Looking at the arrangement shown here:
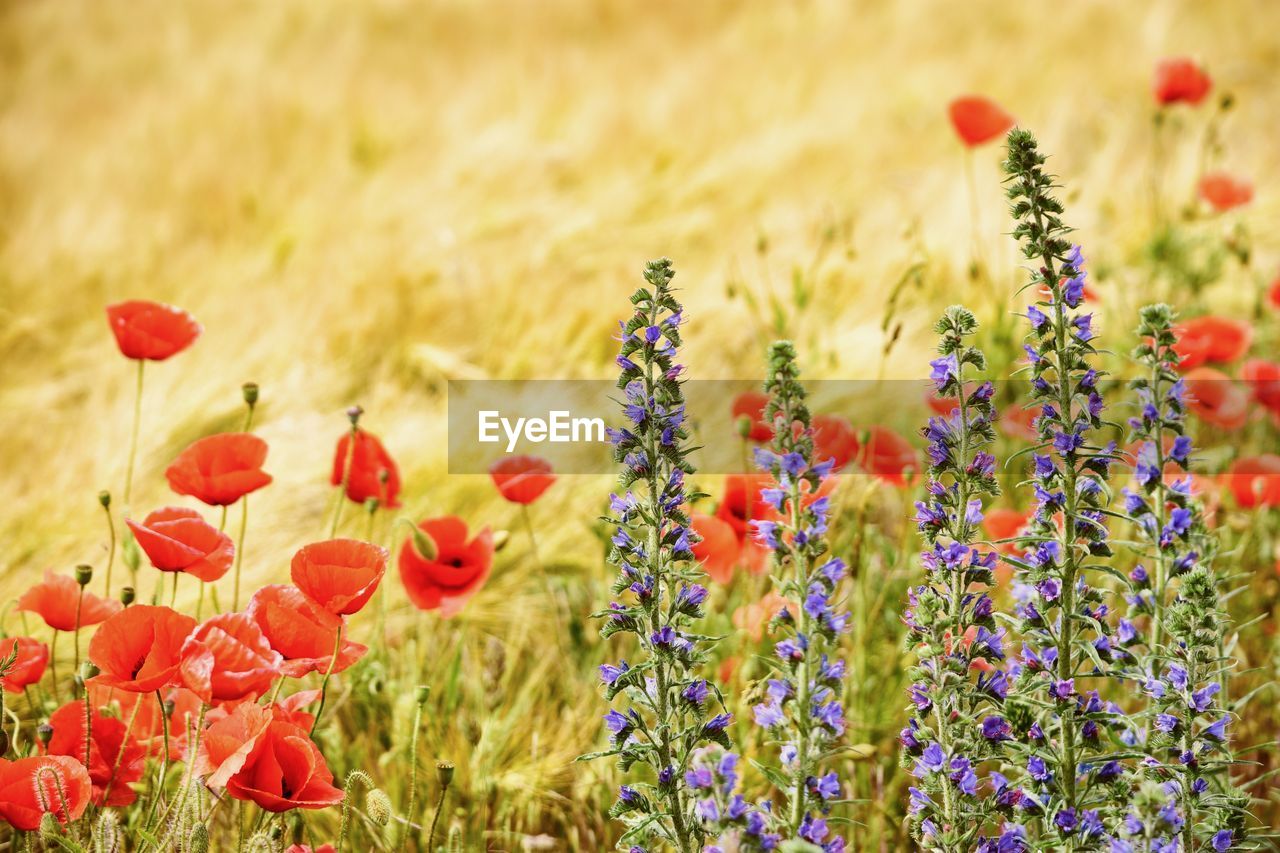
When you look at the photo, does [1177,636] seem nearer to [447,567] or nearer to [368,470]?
[447,567]

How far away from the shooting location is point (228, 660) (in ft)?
3.76

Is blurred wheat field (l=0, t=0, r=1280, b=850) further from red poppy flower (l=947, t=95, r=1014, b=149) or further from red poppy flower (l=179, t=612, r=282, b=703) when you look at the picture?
red poppy flower (l=179, t=612, r=282, b=703)

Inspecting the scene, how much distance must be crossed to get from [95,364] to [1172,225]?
2.78 meters

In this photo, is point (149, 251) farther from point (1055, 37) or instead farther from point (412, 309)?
point (1055, 37)

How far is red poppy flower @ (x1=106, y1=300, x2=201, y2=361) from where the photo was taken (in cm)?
171

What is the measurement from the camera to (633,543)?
110 centimetres

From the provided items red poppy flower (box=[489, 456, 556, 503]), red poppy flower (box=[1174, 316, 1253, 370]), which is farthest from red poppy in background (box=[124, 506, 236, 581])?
red poppy flower (box=[1174, 316, 1253, 370])

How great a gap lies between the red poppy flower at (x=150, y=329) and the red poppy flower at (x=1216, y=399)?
5.72 feet

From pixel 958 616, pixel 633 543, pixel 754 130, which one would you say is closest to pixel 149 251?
pixel 754 130

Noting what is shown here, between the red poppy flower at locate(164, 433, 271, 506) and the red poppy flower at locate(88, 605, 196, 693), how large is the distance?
265 millimetres

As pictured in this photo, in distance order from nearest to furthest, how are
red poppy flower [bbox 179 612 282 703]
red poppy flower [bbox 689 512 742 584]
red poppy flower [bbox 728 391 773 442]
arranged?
red poppy flower [bbox 179 612 282 703]
red poppy flower [bbox 689 512 742 584]
red poppy flower [bbox 728 391 773 442]

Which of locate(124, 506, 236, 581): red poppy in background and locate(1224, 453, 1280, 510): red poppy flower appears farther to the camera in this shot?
locate(1224, 453, 1280, 510): red poppy flower

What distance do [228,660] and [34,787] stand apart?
0.87ft

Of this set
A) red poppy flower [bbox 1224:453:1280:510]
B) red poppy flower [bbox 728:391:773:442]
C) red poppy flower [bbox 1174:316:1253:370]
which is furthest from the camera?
red poppy flower [bbox 1174:316:1253:370]
